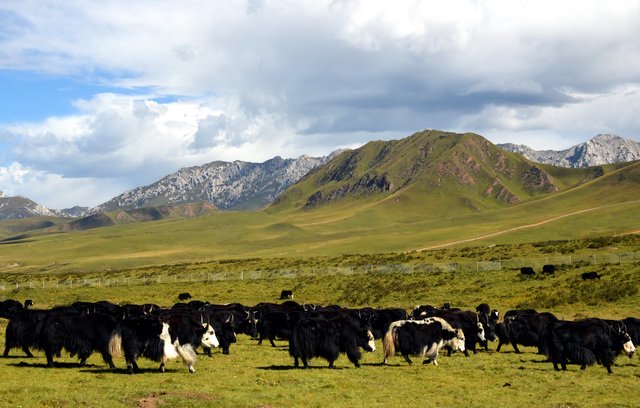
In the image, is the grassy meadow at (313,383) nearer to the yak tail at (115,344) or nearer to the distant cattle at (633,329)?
the yak tail at (115,344)

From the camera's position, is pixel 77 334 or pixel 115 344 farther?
pixel 77 334

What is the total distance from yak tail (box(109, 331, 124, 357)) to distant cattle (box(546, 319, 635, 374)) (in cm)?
1478

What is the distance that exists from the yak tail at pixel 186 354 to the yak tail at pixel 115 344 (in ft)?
5.91

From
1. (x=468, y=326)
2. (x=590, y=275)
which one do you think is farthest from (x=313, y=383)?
(x=590, y=275)

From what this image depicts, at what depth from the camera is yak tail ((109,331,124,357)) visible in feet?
69.7

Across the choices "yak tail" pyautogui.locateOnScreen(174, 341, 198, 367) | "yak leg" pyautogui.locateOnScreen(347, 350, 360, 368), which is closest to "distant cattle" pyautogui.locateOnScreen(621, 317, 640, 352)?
"yak leg" pyautogui.locateOnScreen(347, 350, 360, 368)

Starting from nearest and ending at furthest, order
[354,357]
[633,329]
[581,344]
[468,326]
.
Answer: [581,344]
[354,357]
[633,329]
[468,326]

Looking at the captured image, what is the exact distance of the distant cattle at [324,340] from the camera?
2255 centimetres

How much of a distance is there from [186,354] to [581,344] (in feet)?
44.7

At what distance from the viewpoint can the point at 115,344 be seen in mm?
21281

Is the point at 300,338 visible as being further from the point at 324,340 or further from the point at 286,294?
the point at 286,294

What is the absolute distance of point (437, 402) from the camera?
1741 cm

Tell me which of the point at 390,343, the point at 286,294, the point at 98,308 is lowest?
the point at 286,294

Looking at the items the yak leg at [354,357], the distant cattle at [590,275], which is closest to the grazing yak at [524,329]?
the yak leg at [354,357]
